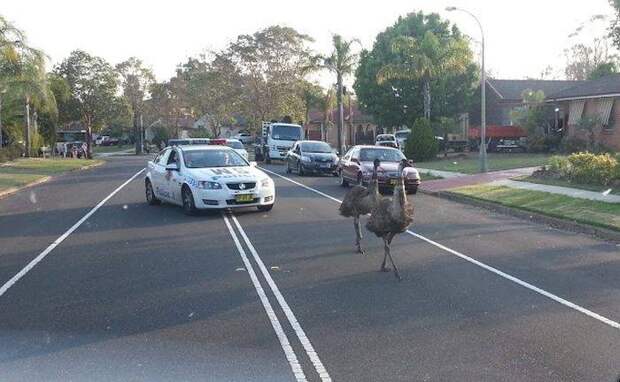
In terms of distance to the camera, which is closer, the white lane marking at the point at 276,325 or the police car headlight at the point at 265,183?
the white lane marking at the point at 276,325

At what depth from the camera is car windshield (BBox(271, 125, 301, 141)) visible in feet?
133

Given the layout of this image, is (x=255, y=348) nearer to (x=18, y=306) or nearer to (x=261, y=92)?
(x=18, y=306)

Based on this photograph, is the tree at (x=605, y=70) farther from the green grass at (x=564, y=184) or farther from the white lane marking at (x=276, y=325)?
the white lane marking at (x=276, y=325)

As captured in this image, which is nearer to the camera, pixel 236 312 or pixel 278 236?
pixel 236 312

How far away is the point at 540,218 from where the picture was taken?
47.8 ft

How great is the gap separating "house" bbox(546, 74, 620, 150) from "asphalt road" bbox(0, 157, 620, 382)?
22.0m

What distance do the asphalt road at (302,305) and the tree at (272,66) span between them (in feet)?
157

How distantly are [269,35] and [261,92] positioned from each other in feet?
16.1

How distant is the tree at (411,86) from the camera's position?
148 feet

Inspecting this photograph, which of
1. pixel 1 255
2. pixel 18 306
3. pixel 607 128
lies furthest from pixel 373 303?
pixel 607 128

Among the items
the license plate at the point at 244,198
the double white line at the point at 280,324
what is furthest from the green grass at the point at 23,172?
the double white line at the point at 280,324

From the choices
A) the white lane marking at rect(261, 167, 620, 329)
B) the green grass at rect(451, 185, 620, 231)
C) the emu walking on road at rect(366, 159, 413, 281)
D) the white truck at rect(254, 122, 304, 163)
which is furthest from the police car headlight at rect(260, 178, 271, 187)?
the white truck at rect(254, 122, 304, 163)

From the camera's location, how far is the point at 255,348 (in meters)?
5.88

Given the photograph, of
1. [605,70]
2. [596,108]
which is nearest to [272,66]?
[605,70]
